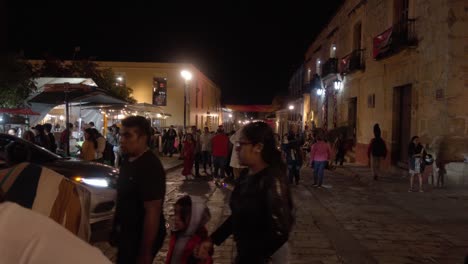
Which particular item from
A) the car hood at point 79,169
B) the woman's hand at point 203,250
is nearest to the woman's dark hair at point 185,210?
the woman's hand at point 203,250

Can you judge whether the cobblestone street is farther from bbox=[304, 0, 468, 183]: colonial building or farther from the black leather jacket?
the black leather jacket

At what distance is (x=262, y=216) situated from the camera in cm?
280

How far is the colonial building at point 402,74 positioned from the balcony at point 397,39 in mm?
34

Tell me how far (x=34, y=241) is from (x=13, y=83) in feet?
72.9

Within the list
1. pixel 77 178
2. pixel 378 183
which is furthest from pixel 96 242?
pixel 378 183

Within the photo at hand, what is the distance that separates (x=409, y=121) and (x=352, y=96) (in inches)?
282

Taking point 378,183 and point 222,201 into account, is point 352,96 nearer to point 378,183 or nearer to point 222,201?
point 378,183

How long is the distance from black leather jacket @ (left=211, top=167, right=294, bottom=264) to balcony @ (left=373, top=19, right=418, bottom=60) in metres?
14.3

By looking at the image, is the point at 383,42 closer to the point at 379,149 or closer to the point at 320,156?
the point at 379,149

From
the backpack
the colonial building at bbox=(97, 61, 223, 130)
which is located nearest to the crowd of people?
the backpack

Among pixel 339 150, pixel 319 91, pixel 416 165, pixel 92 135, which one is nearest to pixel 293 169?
pixel 416 165

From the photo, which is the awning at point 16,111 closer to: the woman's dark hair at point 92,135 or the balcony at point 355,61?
the woman's dark hair at point 92,135

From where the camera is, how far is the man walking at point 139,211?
323 centimetres

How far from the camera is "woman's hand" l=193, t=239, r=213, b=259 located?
3.19 m
